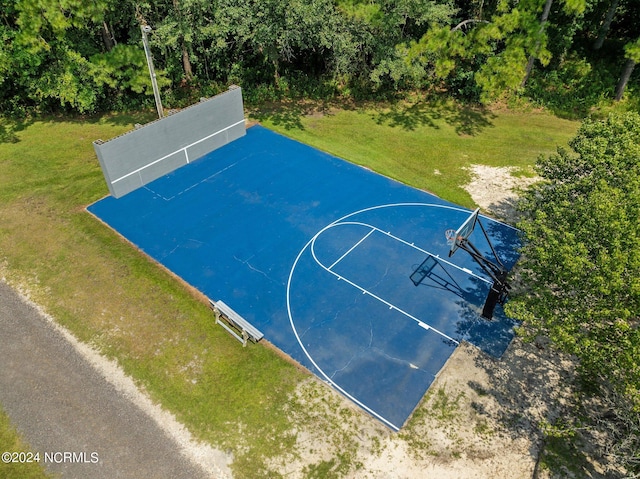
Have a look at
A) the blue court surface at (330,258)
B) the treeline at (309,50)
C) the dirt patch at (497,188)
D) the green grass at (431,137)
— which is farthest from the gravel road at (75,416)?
the dirt patch at (497,188)

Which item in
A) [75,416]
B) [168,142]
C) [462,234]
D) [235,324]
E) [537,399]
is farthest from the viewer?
[168,142]

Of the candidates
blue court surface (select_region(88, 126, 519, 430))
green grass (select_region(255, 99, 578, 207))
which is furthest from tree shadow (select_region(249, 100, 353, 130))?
blue court surface (select_region(88, 126, 519, 430))

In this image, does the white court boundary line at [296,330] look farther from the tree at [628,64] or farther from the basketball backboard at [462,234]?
the tree at [628,64]

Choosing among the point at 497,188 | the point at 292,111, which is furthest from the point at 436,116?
the point at 292,111

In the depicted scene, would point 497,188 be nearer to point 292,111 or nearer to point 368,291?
point 368,291

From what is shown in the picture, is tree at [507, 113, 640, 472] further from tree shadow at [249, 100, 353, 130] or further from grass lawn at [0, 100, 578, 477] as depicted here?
tree shadow at [249, 100, 353, 130]

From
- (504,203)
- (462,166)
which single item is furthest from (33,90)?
(504,203)
